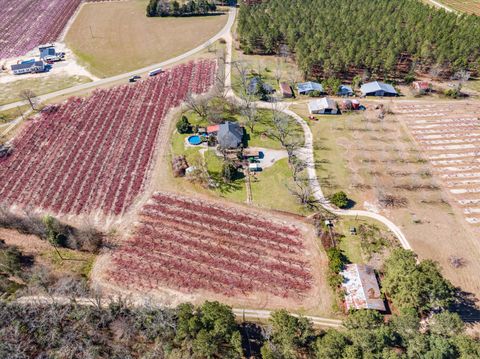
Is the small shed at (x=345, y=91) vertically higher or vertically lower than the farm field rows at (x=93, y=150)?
higher

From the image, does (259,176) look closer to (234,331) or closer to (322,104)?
(322,104)

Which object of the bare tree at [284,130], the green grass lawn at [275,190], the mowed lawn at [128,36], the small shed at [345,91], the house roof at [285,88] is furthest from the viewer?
the mowed lawn at [128,36]

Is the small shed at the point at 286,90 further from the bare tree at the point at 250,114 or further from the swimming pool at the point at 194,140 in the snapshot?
the swimming pool at the point at 194,140

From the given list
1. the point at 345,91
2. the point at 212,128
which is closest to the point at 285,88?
the point at 345,91

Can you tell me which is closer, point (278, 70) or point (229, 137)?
point (229, 137)

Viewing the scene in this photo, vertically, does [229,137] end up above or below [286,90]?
below

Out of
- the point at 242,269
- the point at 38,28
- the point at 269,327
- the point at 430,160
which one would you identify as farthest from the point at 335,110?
the point at 38,28

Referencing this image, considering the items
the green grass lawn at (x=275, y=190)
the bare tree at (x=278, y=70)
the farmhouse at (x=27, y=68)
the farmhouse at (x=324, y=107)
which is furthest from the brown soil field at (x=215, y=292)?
the farmhouse at (x=27, y=68)
